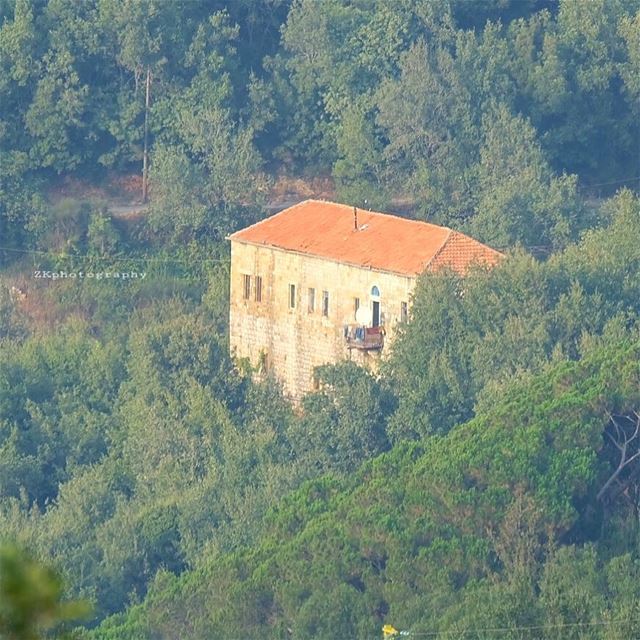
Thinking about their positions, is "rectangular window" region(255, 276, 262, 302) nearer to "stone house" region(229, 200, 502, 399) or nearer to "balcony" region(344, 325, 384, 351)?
"stone house" region(229, 200, 502, 399)

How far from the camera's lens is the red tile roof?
28234 millimetres

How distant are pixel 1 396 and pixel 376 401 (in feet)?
17.7

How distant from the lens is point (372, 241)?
28922 mm

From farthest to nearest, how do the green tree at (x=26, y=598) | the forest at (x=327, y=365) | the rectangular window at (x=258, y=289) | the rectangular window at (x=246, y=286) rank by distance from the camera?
the rectangular window at (x=246, y=286)
the rectangular window at (x=258, y=289)
the forest at (x=327, y=365)
the green tree at (x=26, y=598)

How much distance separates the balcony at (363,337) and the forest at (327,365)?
0.46 metres

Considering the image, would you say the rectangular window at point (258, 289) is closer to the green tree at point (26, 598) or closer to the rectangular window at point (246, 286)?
the rectangular window at point (246, 286)

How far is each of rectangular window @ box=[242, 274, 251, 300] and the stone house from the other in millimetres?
12

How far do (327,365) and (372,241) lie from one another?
2.25m

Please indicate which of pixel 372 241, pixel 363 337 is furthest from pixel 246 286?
pixel 363 337

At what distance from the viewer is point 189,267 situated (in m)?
35.1

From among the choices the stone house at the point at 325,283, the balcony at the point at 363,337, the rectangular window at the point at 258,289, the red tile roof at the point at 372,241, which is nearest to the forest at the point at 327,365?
the balcony at the point at 363,337

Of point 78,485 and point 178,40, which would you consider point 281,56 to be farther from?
point 78,485

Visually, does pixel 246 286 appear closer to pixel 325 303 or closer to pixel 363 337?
pixel 325 303

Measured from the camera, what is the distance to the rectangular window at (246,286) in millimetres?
29641
